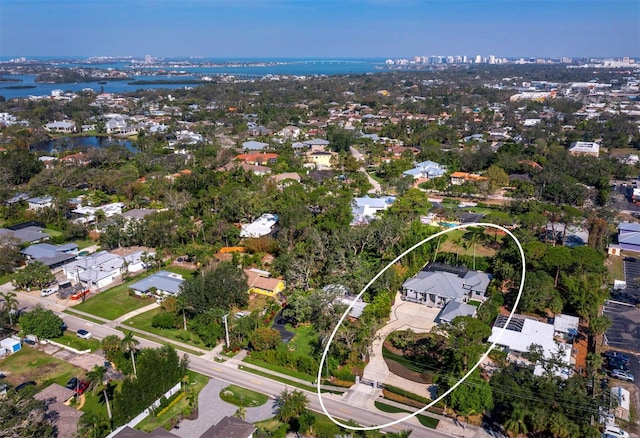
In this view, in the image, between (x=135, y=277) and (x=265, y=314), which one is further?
(x=135, y=277)

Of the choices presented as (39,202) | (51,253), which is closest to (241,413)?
(51,253)

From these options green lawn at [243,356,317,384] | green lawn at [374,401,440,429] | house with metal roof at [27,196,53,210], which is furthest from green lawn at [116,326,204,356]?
house with metal roof at [27,196,53,210]

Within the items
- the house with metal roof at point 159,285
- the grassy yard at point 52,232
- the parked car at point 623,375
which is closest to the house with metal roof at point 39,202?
the grassy yard at point 52,232

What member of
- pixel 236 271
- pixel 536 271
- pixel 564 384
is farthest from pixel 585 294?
pixel 236 271

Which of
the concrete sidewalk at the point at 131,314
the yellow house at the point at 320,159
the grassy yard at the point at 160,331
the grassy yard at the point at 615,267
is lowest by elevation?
the concrete sidewalk at the point at 131,314

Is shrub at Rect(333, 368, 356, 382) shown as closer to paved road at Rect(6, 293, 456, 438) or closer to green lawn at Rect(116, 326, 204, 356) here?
paved road at Rect(6, 293, 456, 438)

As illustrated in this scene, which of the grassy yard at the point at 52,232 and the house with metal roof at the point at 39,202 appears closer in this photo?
the grassy yard at the point at 52,232

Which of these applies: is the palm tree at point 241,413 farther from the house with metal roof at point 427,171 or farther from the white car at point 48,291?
the house with metal roof at point 427,171

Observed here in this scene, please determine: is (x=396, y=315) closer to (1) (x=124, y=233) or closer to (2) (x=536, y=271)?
(2) (x=536, y=271)

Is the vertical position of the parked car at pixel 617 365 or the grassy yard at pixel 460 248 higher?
the parked car at pixel 617 365
